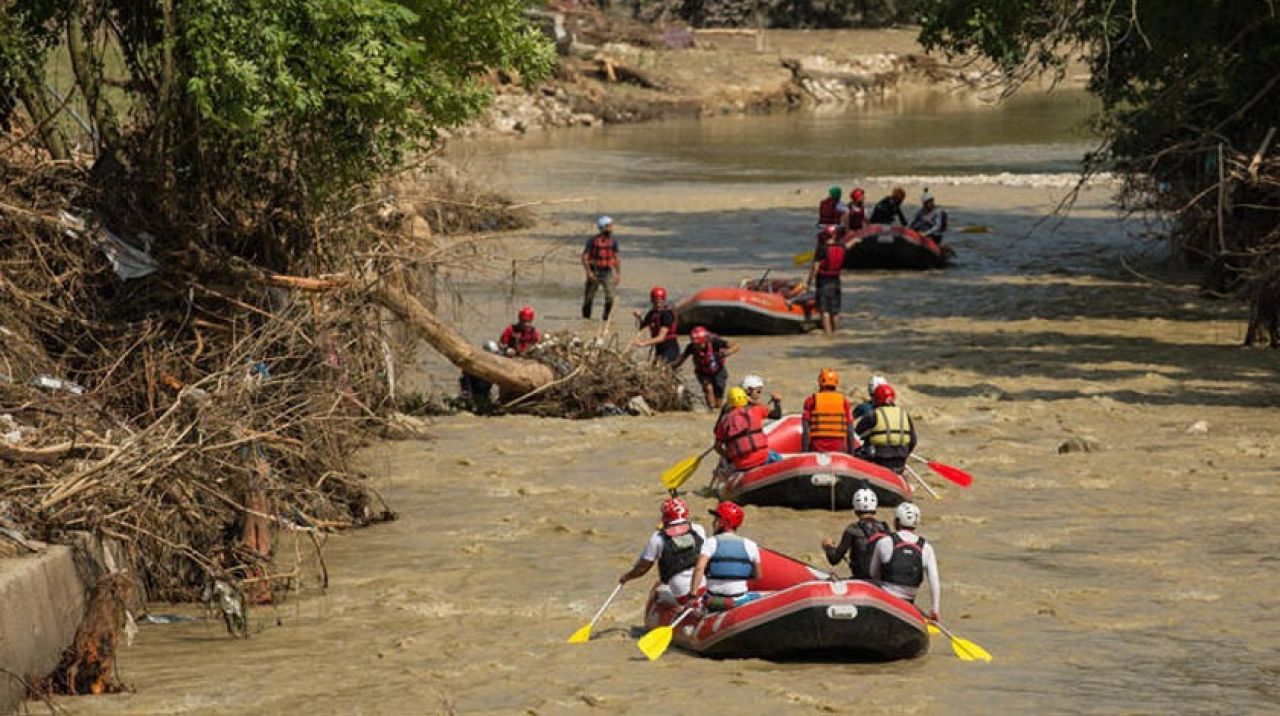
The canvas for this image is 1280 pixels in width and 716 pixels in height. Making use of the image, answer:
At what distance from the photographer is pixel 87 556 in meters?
15.5

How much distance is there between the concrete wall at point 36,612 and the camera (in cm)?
1388

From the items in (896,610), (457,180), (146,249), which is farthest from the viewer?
(457,180)

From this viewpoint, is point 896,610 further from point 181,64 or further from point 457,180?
point 457,180

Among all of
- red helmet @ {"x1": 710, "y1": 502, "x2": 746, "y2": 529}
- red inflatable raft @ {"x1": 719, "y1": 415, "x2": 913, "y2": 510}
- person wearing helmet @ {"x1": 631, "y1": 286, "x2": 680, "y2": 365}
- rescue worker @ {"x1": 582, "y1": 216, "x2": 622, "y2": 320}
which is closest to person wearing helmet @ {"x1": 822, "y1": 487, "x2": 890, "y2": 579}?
red helmet @ {"x1": 710, "y1": 502, "x2": 746, "y2": 529}

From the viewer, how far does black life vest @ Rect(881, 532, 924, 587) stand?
15195 mm

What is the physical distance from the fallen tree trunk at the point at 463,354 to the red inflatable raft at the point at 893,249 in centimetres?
1368

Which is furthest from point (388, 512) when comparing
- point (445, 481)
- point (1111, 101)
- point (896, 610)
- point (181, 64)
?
point (1111, 101)

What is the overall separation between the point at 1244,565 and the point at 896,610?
4943 millimetres

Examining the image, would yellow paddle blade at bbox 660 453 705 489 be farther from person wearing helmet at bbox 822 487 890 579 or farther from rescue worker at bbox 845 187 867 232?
rescue worker at bbox 845 187 867 232

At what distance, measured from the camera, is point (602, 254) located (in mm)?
32188

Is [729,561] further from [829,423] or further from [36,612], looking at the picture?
[829,423]

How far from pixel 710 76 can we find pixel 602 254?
57.7 meters

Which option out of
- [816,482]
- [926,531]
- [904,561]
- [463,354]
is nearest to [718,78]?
[463,354]

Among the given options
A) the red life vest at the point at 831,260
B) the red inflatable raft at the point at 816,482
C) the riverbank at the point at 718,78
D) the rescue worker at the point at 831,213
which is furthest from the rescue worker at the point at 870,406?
the riverbank at the point at 718,78
